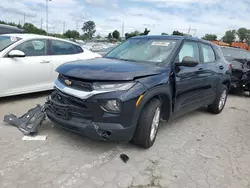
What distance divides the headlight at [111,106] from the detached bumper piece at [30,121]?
4.17 ft

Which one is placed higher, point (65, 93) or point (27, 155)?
point (65, 93)

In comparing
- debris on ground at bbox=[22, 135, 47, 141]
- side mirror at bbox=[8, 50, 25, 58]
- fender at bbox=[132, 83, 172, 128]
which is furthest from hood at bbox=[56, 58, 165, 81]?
side mirror at bbox=[8, 50, 25, 58]

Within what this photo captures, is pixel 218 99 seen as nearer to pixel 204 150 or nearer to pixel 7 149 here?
pixel 204 150

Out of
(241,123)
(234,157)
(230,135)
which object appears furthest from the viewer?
(241,123)

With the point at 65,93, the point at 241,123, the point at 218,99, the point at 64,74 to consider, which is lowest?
the point at 241,123

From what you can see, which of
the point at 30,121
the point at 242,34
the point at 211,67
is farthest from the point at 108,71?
the point at 242,34

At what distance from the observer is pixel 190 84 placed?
14.2 ft

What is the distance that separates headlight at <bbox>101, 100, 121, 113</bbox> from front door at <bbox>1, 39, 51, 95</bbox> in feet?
9.85

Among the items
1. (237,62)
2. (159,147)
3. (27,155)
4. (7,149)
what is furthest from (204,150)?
(237,62)

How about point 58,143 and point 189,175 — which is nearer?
point 189,175

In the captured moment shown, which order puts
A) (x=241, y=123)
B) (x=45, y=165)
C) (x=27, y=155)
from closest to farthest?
1. (x=45, y=165)
2. (x=27, y=155)
3. (x=241, y=123)

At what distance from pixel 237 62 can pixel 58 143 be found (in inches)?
282

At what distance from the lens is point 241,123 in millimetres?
5527

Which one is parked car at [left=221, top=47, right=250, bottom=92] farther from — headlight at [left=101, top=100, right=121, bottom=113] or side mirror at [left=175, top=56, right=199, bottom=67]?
headlight at [left=101, top=100, right=121, bottom=113]
